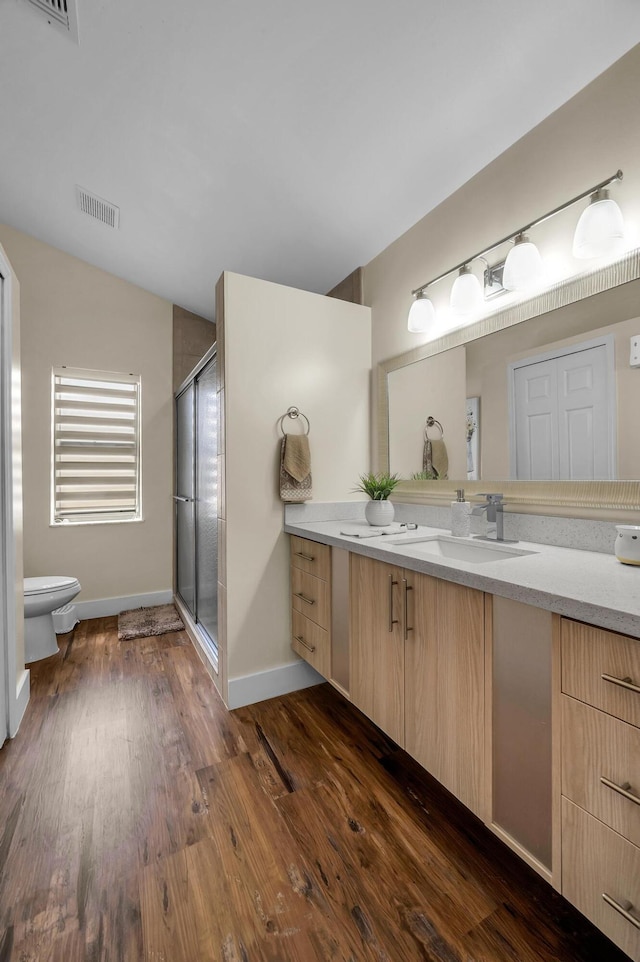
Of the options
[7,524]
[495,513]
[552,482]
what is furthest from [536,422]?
[7,524]

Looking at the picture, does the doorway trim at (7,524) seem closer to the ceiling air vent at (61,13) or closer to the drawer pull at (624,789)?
the ceiling air vent at (61,13)

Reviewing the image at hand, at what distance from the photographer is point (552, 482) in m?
1.44

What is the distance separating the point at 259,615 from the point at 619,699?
155 centimetres

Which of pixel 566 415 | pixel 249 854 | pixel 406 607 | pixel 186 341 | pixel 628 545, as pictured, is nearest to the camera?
pixel 628 545

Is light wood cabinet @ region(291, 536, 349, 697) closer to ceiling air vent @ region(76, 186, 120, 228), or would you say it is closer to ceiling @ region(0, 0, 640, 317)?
ceiling @ region(0, 0, 640, 317)

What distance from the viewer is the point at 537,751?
0.89m

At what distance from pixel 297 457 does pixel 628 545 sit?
1.34 metres

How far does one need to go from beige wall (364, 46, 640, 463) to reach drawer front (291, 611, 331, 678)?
1.48m

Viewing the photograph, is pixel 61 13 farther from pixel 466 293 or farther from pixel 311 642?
pixel 311 642

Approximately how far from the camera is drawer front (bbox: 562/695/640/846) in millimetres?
726

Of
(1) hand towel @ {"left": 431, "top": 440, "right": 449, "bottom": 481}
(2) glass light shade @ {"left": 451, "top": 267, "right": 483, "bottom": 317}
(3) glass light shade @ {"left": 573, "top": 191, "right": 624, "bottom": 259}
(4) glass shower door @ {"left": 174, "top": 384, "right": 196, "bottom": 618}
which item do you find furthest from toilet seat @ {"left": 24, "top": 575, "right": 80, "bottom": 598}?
(3) glass light shade @ {"left": 573, "top": 191, "right": 624, "bottom": 259}

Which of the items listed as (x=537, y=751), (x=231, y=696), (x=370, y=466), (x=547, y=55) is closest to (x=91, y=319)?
(x=370, y=466)

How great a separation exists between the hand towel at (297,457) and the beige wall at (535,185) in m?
0.74

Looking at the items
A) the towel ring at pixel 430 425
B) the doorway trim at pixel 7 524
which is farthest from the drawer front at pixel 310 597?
the doorway trim at pixel 7 524
